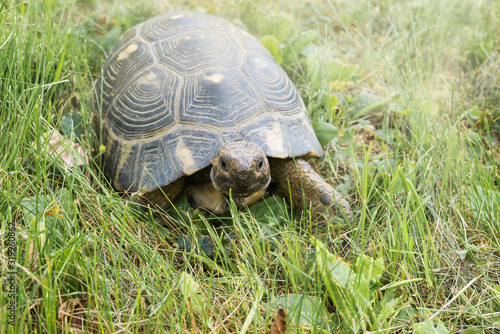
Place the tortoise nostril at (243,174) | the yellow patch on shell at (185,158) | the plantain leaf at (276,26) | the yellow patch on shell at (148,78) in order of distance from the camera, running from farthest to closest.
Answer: the plantain leaf at (276,26)
the yellow patch on shell at (148,78)
the yellow patch on shell at (185,158)
the tortoise nostril at (243,174)

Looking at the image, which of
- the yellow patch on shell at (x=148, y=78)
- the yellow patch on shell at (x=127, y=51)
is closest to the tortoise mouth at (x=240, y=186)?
the yellow patch on shell at (x=148, y=78)

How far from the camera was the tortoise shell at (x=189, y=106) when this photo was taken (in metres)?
2.26

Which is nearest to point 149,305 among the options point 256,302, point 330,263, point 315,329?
point 256,302

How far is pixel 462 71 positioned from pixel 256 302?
3130mm

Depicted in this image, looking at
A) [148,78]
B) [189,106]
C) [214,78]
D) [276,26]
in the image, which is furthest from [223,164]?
[276,26]

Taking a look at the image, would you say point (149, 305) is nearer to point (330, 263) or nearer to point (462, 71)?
point (330, 263)

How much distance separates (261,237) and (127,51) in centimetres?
170

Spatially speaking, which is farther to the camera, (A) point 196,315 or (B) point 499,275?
(B) point 499,275

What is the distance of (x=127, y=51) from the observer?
9.30ft

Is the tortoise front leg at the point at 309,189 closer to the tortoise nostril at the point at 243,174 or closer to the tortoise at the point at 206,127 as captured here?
the tortoise at the point at 206,127

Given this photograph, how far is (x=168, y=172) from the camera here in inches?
87.8

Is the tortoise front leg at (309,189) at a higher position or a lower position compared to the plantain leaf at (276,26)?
lower

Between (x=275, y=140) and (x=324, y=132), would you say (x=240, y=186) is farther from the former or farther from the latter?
(x=324, y=132)

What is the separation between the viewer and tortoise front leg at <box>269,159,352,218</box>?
90.0 inches
